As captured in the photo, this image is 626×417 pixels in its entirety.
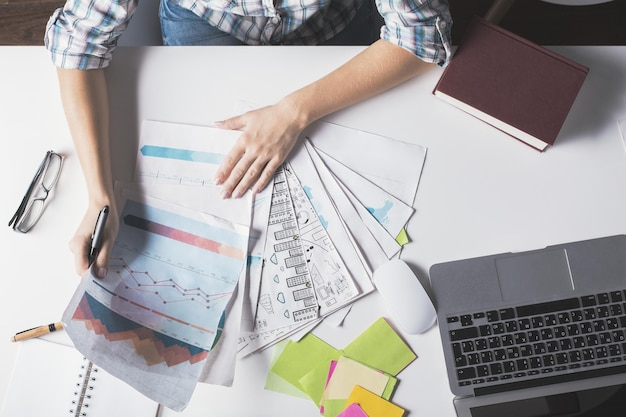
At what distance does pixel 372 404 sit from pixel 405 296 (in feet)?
0.56

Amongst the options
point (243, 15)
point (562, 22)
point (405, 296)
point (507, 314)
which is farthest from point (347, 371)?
point (562, 22)

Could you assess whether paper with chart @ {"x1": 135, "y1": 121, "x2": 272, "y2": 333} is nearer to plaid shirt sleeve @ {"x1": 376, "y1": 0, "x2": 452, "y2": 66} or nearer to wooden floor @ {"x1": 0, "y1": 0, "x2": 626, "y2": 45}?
plaid shirt sleeve @ {"x1": 376, "y1": 0, "x2": 452, "y2": 66}

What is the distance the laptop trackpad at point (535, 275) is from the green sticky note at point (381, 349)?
0.17 metres

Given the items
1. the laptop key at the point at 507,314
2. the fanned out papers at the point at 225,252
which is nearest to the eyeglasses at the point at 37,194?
the fanned out papers at the point at 225,252

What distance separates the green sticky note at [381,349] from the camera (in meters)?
0.86

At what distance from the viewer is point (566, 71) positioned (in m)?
0.87

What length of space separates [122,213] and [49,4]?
3.44 feet

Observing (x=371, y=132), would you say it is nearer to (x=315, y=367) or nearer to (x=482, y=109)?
(x=482, y=109)

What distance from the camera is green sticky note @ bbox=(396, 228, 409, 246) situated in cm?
89

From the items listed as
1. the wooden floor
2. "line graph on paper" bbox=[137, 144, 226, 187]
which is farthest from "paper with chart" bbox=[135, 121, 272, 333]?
the wooden floor

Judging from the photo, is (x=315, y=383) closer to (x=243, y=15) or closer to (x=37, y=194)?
(x=37, y=194)

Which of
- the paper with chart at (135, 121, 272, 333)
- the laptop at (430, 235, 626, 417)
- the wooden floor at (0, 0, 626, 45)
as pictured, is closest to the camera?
the laptop at (430, 235, 626, 417)

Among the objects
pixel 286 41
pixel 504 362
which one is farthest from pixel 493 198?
pixel 286 41

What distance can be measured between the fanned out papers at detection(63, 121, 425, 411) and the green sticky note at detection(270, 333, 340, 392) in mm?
22
